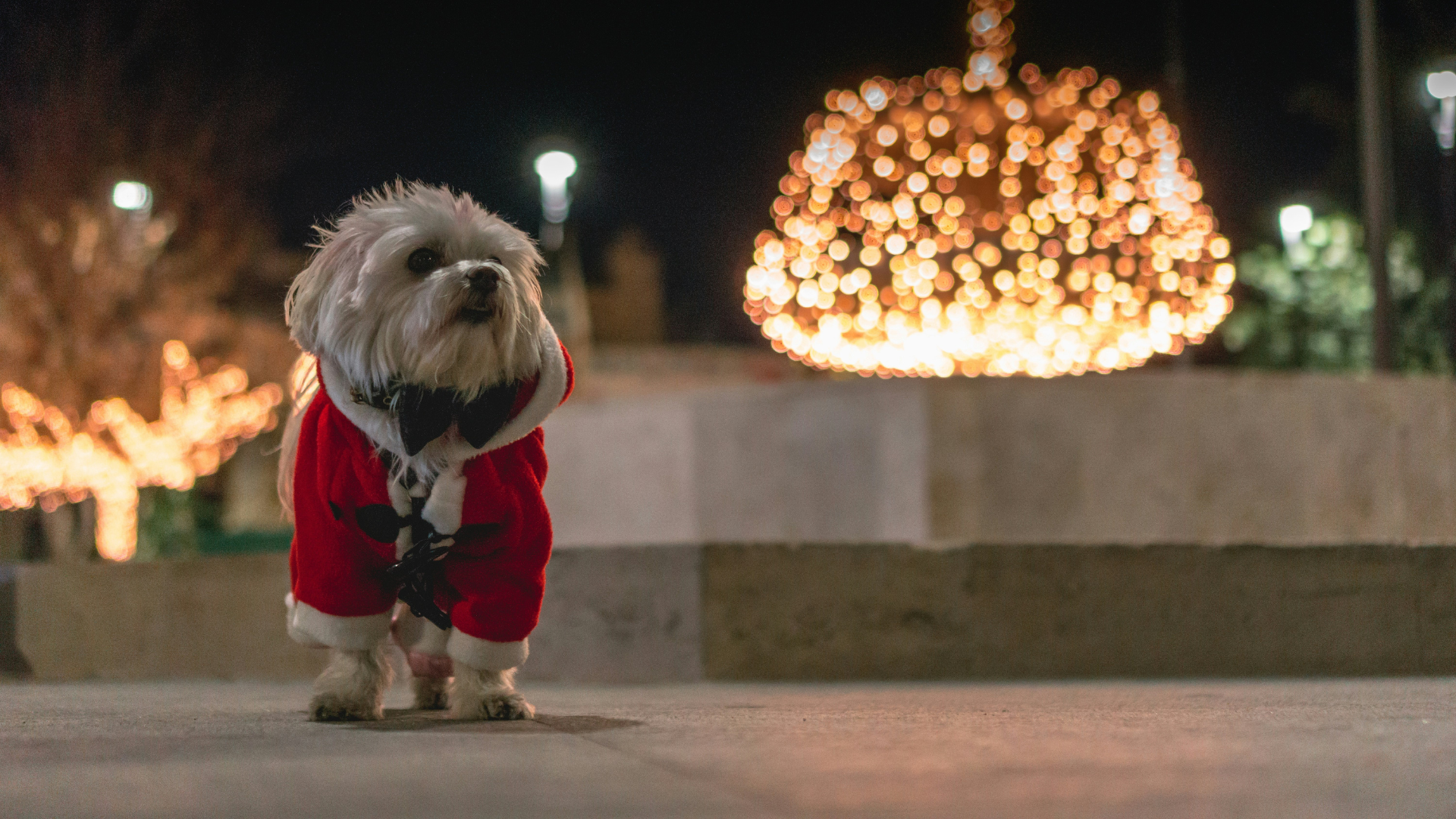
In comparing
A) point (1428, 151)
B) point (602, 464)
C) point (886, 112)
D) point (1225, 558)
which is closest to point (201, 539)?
point (602, 464)

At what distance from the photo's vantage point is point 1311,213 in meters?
35.4

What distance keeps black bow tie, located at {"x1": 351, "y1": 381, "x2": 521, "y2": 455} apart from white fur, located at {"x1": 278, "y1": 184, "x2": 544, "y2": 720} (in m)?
0.03

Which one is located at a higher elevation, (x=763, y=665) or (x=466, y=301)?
(x=466, y=301)

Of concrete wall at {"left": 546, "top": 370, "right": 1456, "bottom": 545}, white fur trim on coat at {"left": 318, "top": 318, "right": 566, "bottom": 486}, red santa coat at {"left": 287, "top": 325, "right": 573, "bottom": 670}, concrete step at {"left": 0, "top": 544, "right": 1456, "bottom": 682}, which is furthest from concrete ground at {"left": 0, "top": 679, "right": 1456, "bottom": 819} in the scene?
concrete wall at {"left": 546, "top": 370, "right": 1456, "bottom": 545}

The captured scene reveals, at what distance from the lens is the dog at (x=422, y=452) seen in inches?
194

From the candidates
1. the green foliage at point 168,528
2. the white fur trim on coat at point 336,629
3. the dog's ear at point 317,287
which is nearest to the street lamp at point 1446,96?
the green foliage at point 168,528

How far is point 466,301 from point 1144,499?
20.9ft

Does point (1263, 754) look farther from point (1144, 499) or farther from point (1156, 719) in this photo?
point (1144, 499)

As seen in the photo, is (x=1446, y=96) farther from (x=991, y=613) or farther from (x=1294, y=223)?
(x=1294, y=223)

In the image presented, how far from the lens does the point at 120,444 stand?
25.5 meters

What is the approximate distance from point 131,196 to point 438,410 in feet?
74.4

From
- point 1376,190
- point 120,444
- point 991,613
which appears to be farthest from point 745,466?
point 120,444

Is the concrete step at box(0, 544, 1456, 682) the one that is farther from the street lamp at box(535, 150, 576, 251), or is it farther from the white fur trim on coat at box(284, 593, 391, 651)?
the street lamp at box(535, 150, 576, 251)

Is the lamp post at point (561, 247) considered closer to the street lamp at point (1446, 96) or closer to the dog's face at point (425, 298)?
the dog's face at point (425, 298)
